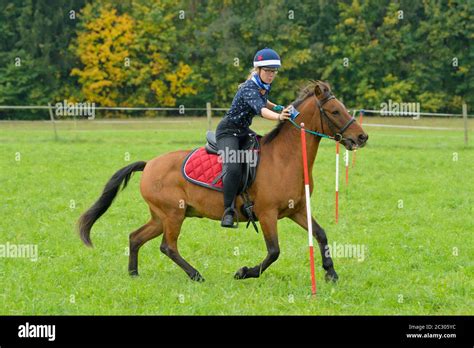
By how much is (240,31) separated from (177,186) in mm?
43346

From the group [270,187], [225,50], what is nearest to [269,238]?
[270,187]

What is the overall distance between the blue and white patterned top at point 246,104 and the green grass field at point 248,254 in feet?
6.07

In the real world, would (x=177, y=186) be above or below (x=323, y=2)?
below

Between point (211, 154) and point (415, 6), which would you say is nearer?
point (211, 154)

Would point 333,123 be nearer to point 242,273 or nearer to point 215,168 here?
point 215,168

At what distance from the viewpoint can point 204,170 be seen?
8.23 metres

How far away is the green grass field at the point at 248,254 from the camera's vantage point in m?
7.12

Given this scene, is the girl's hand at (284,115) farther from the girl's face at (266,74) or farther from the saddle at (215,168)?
the saddle at (215,168)

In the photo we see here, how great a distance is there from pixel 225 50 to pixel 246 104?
140 ft

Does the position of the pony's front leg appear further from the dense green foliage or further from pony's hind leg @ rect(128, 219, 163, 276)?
the dense green foliage

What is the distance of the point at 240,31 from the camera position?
50.5 metres
